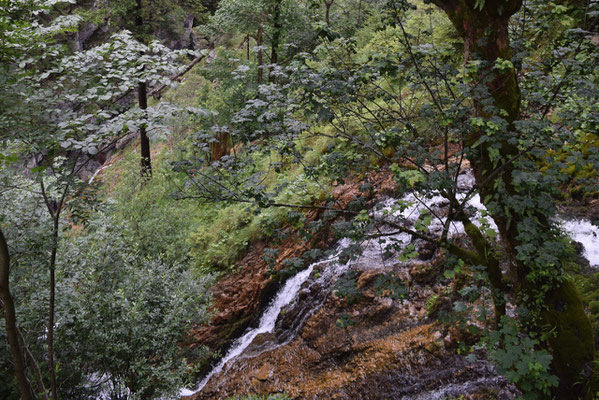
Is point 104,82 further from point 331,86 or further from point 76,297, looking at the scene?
point 76,297

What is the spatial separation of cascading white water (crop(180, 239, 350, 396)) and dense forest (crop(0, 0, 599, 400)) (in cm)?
6

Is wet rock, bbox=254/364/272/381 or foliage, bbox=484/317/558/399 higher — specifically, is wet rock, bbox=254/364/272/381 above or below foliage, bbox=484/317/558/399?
below

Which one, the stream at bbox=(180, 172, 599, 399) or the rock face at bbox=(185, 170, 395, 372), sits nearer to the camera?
the stream at bbox=(180, 172, 599, 399)

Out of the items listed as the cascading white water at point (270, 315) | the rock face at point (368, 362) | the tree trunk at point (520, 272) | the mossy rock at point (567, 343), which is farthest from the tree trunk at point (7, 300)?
the mossy rock at point (567, 343)

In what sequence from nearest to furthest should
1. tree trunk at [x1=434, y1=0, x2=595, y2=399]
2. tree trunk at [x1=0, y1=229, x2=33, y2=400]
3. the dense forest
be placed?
the dense forest, tree trunk at [x1=0, y1=229, x2=33, y2=400], tree trunk at [x1=434, y1=0, x2=595, y2=399]

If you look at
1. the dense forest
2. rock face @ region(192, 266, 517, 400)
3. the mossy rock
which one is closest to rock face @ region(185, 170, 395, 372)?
the dense forest

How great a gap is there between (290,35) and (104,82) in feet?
30.3

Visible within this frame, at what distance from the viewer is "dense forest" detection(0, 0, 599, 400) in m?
3.29

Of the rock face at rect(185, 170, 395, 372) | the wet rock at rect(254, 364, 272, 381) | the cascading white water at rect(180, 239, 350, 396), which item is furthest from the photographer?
the rock face at rect(185, 170, 395, 372)

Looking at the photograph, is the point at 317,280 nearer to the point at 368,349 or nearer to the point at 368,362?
the point at 368,349

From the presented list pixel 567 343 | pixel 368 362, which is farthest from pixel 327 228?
pixel 567 343

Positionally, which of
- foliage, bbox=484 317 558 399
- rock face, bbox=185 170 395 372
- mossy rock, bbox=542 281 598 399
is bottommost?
rock face, bbox=185 170 395 372

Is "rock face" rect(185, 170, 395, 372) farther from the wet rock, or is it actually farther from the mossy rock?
the mossy rock

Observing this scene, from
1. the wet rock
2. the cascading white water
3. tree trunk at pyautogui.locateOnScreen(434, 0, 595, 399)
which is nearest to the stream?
the cascading white water
